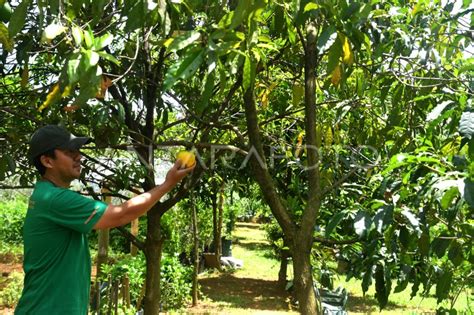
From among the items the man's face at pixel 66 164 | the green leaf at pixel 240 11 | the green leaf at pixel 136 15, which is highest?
the green leaf at pixel 136 15

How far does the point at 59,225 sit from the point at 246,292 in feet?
26.0

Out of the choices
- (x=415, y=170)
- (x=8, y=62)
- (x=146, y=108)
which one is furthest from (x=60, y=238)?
(x=8, y=62)

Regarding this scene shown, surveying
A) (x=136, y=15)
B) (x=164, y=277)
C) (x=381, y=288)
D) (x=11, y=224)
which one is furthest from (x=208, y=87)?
(x=11, y=224)

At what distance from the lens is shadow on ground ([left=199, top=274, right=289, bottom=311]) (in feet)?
28.3

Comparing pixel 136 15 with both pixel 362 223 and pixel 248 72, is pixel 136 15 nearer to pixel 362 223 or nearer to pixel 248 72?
pixel 248 72

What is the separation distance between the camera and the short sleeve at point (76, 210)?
191 cm

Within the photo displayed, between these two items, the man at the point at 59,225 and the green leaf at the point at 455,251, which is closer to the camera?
the man at the point at 59,225

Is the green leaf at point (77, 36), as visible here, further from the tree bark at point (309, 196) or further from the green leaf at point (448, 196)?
the green leaf at point (448, 196)

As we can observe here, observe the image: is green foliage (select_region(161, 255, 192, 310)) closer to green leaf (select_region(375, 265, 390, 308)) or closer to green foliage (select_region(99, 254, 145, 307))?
green foliage (select_region(99, 254, 145, 307))

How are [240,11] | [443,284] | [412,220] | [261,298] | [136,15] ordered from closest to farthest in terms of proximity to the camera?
[240,11]
[136,15]
[412,220]
[443,284]
[261,298]

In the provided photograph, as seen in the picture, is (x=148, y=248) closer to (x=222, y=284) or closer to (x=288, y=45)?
(x=288, y=45)

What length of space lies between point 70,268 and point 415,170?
1.34 meters

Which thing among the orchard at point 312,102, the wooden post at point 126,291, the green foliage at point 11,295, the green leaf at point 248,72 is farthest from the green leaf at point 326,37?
the green foliage at point 11,295

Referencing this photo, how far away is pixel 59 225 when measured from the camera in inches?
78.7
